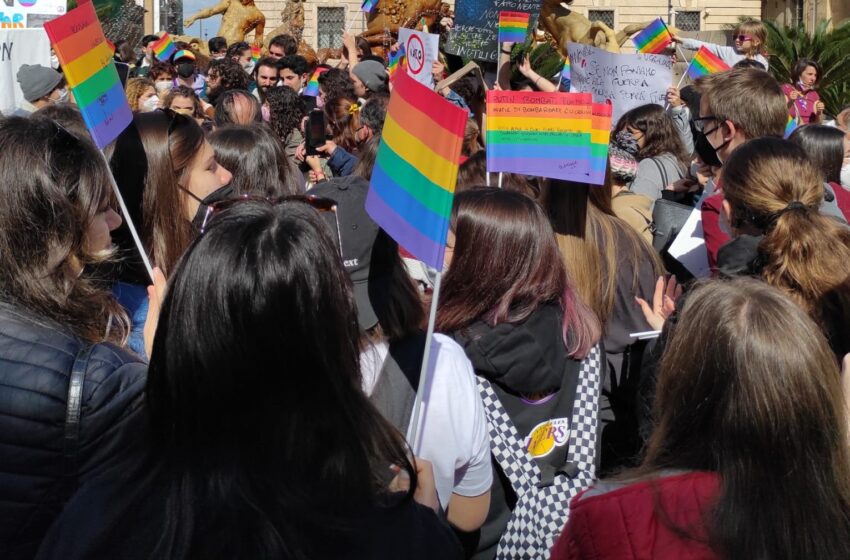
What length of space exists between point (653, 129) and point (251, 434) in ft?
15.1

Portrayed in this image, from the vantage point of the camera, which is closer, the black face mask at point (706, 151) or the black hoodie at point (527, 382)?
the black hoodie at point (527, 382)

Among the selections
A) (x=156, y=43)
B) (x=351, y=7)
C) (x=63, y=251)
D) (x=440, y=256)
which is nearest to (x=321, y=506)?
(x=440, y=256)

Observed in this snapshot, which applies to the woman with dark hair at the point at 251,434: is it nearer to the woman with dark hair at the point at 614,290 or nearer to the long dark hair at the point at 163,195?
the long dark hair at the point at 163,195

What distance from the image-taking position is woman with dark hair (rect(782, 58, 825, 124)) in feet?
29.3

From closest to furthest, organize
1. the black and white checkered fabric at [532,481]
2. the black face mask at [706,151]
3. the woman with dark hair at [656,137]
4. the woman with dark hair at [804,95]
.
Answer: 1. the black and white checkered fabric at [532,481]
2. the black face mask at [706,151]
3. the woman with dark hair at [656,137]
4. the woman with dark hair at [804,95]

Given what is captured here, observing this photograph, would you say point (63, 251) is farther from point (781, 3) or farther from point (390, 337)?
point (781, 3)

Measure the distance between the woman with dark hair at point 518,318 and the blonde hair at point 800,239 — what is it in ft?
1.85

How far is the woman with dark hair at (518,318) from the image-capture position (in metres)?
2.59

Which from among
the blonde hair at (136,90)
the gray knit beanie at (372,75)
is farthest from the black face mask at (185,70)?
the blonde hair at (136,90)

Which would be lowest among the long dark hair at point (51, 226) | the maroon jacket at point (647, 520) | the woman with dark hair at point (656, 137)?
the woman with dark hair at point (656, 137)

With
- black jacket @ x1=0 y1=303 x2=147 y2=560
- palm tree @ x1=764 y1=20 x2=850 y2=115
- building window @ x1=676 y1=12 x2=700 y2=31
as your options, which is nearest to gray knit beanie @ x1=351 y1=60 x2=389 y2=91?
black jacket @ x1=0 y1=303 x2=147 y2=560

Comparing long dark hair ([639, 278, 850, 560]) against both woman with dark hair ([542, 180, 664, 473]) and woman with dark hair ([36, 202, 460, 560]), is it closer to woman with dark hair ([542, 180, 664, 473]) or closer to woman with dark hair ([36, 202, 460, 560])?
woman with dark hair ([36, 202, 460, 560])

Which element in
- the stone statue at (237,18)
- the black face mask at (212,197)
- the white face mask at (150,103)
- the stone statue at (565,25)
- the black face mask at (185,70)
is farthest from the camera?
the stone statue at (237,18)

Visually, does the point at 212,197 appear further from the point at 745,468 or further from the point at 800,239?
the point at 745,468
